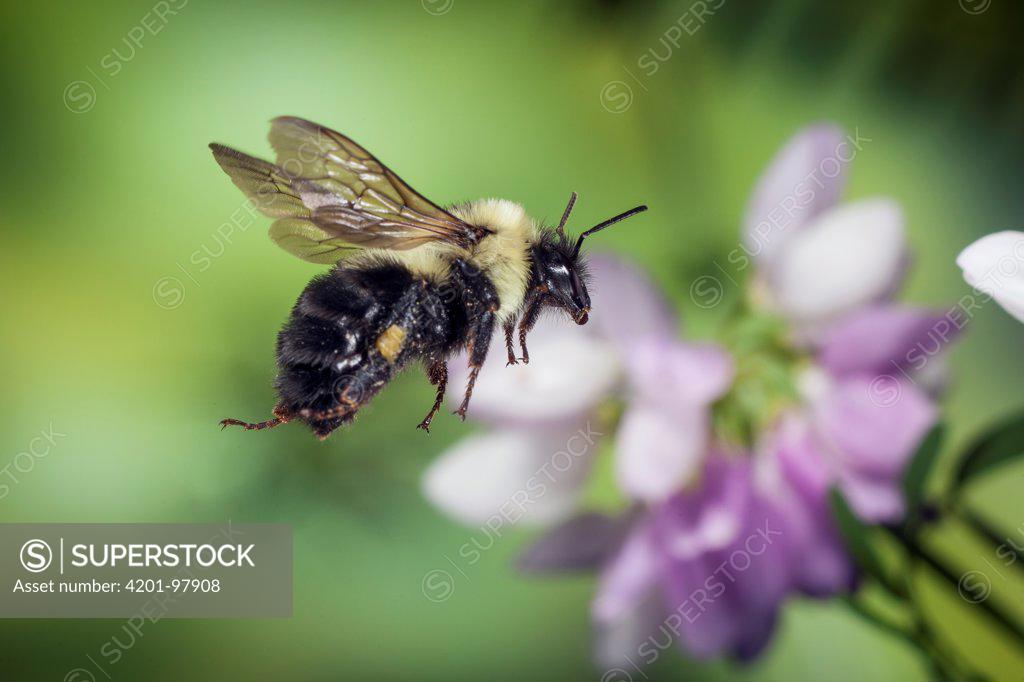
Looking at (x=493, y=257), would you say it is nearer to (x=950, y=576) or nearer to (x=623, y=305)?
(x=623, y=305)

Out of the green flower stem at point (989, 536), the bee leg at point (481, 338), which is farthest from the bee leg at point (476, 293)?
the green flower stem at point (989, 536)

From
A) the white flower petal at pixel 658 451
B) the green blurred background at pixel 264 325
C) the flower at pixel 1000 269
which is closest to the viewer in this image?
the flower at pixel 1000 269

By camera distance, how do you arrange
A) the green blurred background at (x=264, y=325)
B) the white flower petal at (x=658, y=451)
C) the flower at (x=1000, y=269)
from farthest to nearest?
the green blurred background at (x=264, y=325) < the white flower petal at (x=658, y=451) < the flower at (x=1000, y=269)

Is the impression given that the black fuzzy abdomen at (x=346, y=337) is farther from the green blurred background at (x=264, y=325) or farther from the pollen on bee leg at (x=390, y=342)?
the green blurred background at (x=264, y=325)

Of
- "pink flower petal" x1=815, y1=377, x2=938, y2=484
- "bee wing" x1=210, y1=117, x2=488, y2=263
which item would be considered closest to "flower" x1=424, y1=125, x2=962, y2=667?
"pink flower petal" x1=815, y1=377, x2=938, y2=484

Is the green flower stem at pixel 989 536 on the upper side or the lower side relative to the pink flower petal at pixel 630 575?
lower
